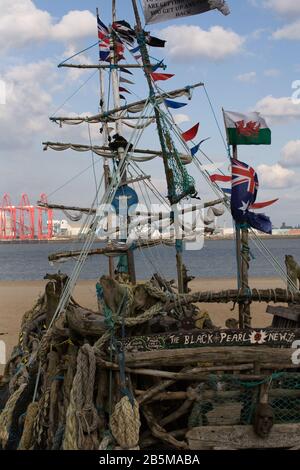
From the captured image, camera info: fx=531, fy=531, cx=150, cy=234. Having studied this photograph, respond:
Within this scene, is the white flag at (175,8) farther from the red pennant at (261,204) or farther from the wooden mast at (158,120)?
the red pennant at (261,204)

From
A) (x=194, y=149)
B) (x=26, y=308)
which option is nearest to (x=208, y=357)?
(x=194, y=149)

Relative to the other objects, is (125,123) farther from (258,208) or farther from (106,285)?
(106,285)

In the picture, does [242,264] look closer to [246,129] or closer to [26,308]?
[246,129]

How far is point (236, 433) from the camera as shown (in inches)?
265

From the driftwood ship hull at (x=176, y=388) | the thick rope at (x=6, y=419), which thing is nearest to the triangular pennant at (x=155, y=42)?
the driftwood ship hull at (x=176, y=388)

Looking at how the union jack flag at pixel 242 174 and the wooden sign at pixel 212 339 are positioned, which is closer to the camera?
the wooden sign at pixel 212 339

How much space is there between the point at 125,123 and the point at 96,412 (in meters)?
22.5

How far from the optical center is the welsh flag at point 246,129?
8969 mm

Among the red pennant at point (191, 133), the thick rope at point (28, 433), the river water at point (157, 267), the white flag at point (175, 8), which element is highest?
the white flag at point (175, 8)

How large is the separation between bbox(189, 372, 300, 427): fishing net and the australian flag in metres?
2.81

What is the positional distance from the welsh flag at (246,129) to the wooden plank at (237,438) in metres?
4.66

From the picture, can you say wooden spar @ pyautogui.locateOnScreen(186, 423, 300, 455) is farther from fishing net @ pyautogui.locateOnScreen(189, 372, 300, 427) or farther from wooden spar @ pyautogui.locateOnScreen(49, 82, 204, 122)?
wooden spar @ pyautogui.locateOnScreen(49, 82, 204, 122)

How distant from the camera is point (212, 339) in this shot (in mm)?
7145
